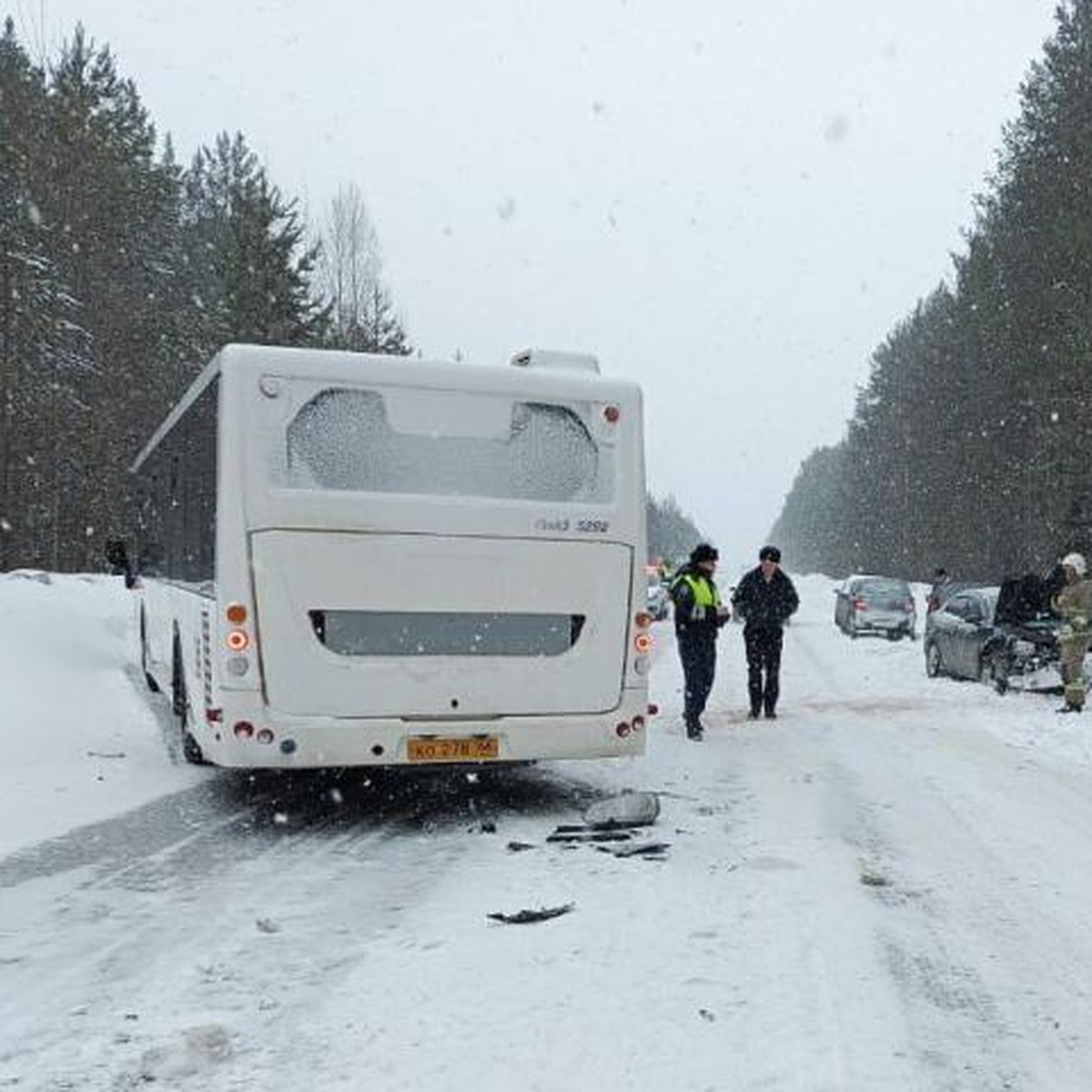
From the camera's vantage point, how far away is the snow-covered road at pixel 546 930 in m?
4.20

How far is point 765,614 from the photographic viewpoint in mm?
14492

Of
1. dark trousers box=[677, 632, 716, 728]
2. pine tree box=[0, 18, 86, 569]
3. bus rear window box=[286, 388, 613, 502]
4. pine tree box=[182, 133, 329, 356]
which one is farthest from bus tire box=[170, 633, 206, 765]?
pine tree box=[182, 133, 329, 356]

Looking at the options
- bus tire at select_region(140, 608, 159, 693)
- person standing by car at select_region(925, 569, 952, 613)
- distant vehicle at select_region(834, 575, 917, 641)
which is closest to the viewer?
bus tire at select_region(140, 608, 159, 693)

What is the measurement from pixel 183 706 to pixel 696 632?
5.25 m

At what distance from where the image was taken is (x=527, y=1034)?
4379 mm

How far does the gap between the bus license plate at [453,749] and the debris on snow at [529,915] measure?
2409mm

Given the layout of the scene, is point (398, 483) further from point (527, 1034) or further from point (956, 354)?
point (956, 354)

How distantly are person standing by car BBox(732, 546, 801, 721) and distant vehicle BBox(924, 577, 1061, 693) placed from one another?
14.9 ft

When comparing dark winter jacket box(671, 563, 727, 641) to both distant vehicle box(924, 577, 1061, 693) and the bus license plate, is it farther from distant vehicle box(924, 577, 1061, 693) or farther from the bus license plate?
distant vehicle box(924, 577, 1061, 693)

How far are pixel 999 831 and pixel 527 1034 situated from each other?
4.86 m

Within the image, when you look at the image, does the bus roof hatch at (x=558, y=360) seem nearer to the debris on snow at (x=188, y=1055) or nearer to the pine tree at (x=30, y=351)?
the debris on snow at (x=188, y=1055)

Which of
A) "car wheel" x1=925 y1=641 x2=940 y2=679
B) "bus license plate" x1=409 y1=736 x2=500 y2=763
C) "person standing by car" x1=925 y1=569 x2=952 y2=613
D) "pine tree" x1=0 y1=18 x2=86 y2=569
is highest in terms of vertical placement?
"pine tree" x1=0 y1=18 x2=86 y2=569

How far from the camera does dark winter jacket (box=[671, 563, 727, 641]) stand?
43.6 ft

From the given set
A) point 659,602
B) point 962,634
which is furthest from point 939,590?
point 659,602
